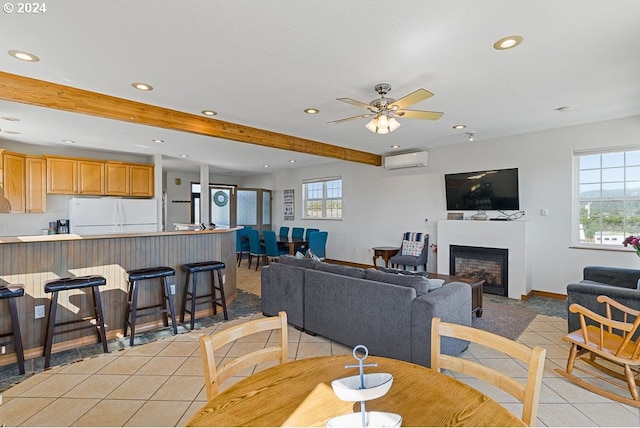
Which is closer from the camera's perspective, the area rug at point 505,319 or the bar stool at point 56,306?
the bar stool at point 56,306

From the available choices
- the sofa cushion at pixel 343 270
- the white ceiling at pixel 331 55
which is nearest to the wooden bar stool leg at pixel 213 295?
the sofa cushion at pixel 343 270

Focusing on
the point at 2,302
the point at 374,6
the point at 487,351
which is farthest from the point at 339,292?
the point at 2,302

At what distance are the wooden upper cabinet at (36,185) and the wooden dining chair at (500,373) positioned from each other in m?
6.48

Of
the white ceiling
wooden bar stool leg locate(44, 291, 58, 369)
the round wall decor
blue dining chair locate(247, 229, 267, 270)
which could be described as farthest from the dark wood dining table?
the round wall decor

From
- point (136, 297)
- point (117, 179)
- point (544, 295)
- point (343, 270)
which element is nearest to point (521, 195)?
point (544, 295)

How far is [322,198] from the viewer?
326 inches

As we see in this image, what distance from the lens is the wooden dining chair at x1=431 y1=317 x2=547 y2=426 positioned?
1090 mm

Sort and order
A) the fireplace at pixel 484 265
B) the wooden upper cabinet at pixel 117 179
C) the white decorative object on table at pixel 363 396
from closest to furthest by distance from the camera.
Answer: the white decorative object on table at pixel 363 396 → the fireplace at pixel 484 265 → the wooden upper cabinet at pixel 117 179

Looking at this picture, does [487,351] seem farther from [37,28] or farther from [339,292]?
[37,28]

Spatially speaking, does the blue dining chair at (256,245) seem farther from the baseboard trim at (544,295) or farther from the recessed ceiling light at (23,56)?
the recessed ceiling light at (23,56)

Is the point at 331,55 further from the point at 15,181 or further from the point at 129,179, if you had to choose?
the point at 15,181

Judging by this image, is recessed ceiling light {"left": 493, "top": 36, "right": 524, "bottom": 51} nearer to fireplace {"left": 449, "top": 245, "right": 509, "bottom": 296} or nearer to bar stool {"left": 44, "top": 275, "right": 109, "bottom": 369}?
fireplace {"left": 449, "top": 245, "right": 509, "bottom": 296}

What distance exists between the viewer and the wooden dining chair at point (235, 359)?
1.20 m

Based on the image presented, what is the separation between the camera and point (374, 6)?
1.86 meters
